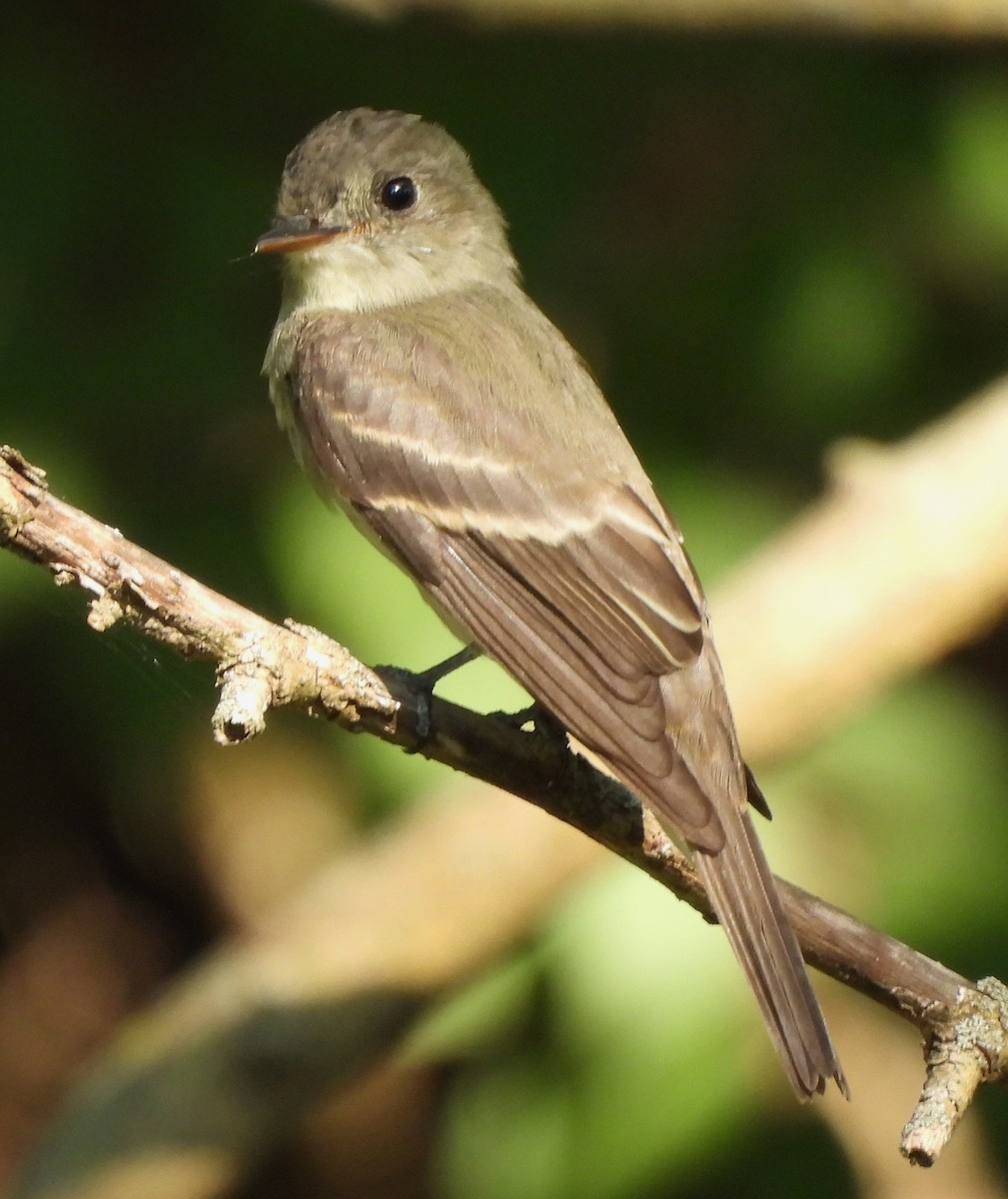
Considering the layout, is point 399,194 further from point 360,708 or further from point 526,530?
point 360,708

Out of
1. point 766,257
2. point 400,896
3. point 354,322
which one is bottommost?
point 400,896

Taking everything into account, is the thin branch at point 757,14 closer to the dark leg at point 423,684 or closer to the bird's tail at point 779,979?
the dark leg at point 423,684

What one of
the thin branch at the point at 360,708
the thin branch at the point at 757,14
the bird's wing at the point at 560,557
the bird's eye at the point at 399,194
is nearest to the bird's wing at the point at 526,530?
the bird's wing at the point at 560,557

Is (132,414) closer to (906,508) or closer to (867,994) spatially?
(906,508)

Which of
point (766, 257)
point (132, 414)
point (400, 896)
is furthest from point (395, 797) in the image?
point (766, 257)

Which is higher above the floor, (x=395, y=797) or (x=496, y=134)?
(x=496, y=134)

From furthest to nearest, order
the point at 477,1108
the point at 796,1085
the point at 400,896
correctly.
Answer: the point at 477,1108, the point at 400,896, the point at 796,1085
